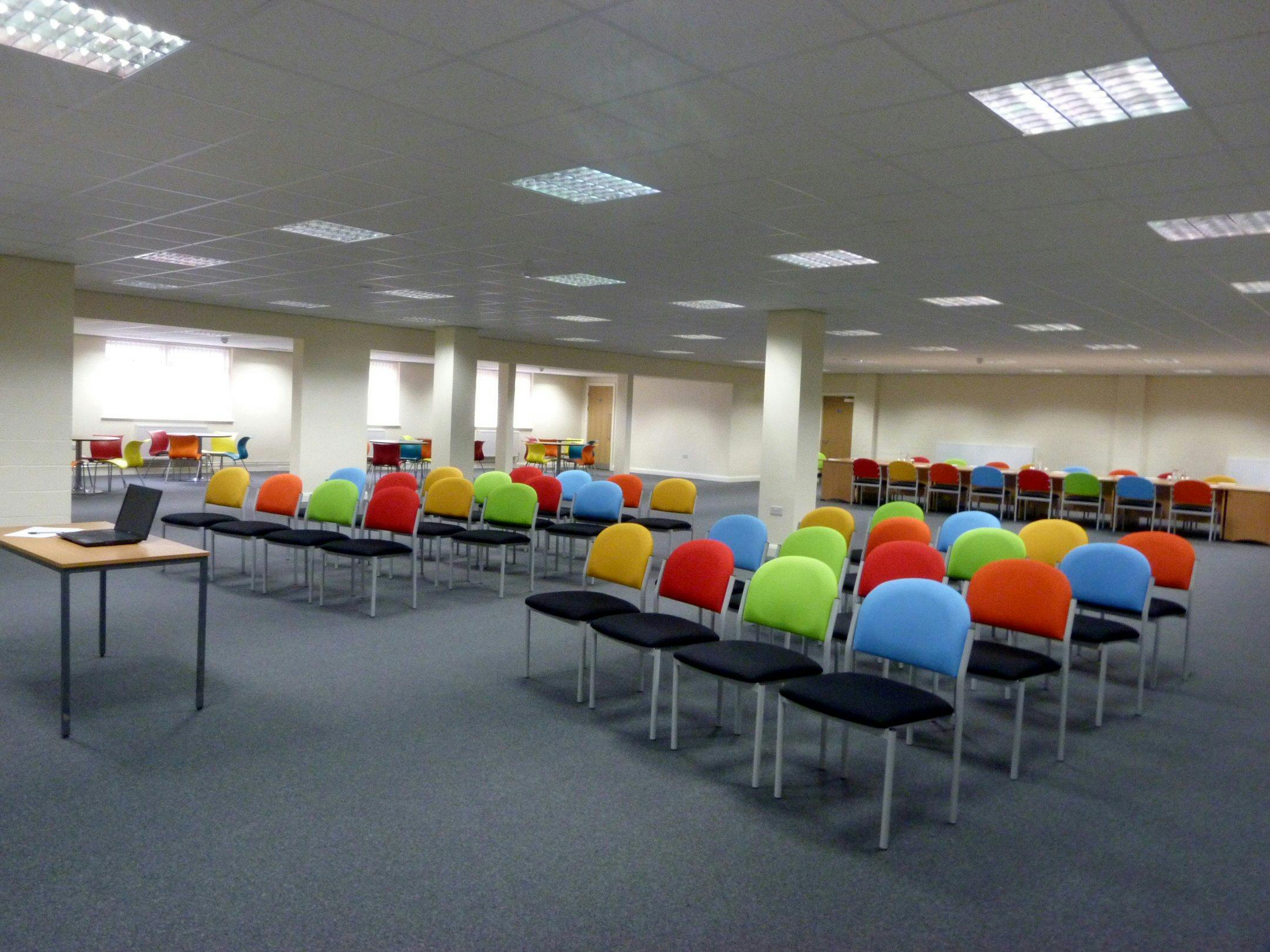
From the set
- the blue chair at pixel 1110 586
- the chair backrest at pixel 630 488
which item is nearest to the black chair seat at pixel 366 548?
the chair backrest at pixel 630 488

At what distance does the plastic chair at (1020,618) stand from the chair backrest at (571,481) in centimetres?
560

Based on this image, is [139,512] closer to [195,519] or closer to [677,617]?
[677,617]

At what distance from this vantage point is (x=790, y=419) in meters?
10.6

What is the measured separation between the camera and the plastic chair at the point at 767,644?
368cm

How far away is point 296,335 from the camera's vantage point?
13852 mm

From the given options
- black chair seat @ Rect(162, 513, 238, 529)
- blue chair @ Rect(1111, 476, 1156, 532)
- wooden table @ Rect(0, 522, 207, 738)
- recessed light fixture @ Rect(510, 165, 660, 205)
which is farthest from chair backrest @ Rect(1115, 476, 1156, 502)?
wooden table @ Rect(0, 522, 207, 738)

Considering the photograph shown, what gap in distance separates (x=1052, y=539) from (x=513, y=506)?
14.0 ft

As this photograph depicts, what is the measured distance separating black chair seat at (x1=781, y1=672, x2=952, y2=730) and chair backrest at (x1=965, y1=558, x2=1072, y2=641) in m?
0.75

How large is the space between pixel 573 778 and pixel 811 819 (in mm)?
982

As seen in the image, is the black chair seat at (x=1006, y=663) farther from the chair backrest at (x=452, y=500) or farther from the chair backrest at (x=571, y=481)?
the chair backrest at (x=571, y=481)

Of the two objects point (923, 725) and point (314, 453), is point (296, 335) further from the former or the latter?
point (923, 725)

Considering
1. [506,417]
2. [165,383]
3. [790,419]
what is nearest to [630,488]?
[790,419]

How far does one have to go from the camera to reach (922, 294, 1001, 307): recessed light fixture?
9.14 m

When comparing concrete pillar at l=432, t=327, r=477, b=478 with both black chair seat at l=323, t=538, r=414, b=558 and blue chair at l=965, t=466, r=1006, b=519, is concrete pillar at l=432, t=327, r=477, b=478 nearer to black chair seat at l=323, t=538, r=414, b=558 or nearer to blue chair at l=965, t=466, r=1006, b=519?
black chair seat at l=323, t=538, r=414, b=558
